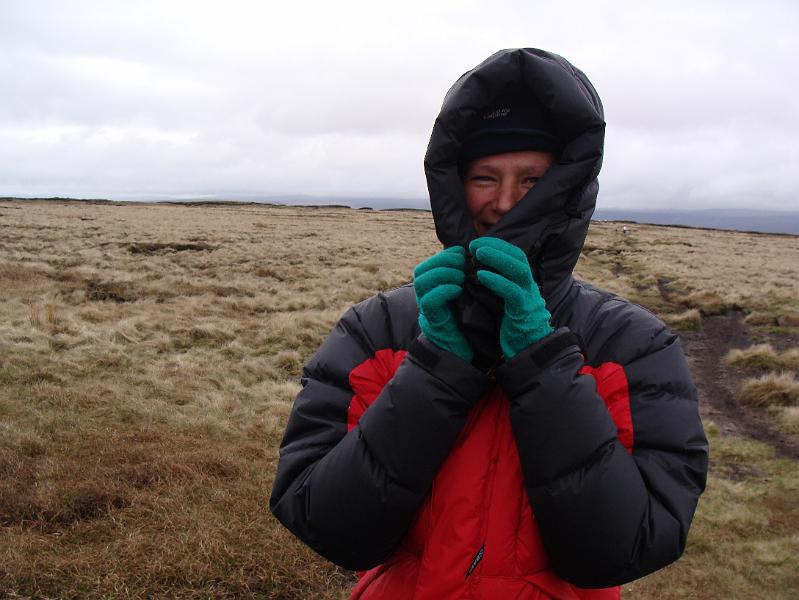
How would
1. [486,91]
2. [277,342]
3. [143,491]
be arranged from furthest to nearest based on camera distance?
1. [277,342]
2. [143,491]
3. [486,91]

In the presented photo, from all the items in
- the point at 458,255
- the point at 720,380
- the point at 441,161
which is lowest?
the point at 720,380

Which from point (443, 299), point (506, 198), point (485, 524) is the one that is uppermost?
point (506, 198)

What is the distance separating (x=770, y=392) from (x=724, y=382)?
1.19m

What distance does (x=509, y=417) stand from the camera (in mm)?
1668

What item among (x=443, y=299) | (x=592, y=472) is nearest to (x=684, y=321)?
(x=592, y=472)

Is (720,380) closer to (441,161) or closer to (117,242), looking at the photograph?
(441,161)

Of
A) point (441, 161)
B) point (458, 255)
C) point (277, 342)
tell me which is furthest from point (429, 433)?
point (277, 342)

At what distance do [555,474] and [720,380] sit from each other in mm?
10468

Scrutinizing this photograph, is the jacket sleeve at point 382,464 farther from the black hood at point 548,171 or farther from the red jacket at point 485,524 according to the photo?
the black hood at point 548,171

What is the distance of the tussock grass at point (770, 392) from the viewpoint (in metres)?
8.86

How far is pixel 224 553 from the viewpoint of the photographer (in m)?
4.22

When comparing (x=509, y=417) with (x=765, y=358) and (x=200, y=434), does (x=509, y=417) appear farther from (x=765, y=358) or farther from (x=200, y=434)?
(x=765, y=358)

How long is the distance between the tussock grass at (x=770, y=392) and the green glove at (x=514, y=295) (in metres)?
9.23

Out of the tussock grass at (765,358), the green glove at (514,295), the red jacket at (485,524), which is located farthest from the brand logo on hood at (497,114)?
the tussock grass at (765,358)
